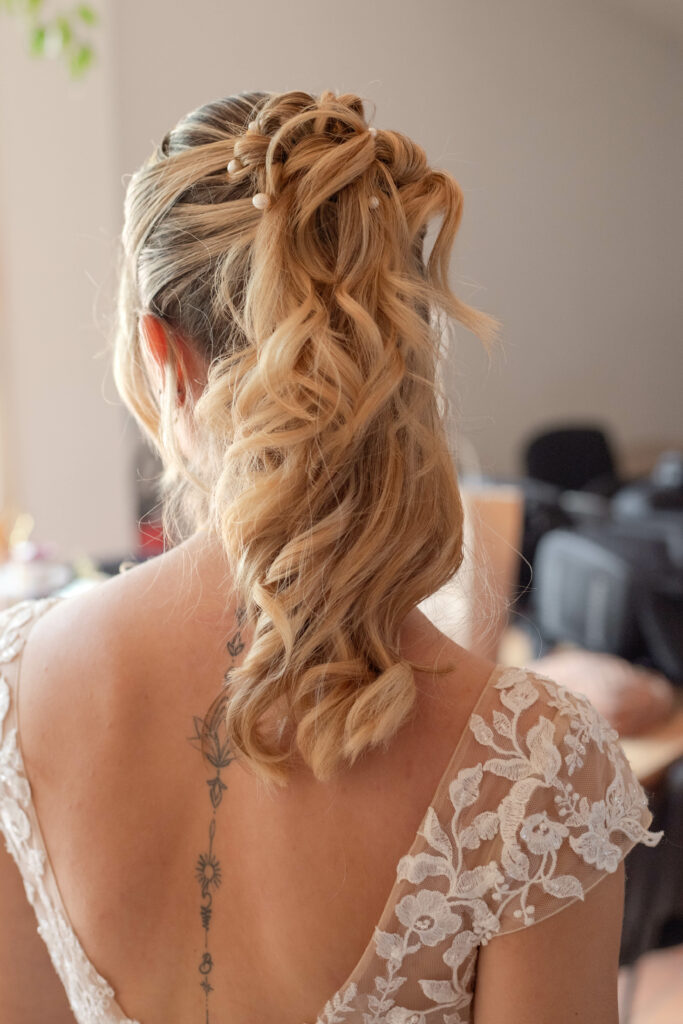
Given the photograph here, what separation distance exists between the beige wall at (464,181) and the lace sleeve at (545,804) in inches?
70.7

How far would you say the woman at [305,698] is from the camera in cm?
66

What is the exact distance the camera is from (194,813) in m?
0.73

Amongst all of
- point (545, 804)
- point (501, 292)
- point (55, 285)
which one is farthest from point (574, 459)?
point (545, 804)

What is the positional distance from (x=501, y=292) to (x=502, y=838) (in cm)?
544

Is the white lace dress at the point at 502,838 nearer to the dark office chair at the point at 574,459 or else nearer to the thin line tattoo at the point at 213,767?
the thin line tattoo at the point at 213,767

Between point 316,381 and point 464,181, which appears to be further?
point 464,181

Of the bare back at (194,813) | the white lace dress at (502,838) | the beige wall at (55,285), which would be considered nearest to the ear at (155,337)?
the bare back at (194,813)

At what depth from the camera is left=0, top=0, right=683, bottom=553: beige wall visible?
338 centimetres

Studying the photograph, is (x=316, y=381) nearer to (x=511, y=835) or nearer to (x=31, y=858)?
(x=511, y=835)

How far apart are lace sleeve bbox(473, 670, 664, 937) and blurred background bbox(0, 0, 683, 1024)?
130mm

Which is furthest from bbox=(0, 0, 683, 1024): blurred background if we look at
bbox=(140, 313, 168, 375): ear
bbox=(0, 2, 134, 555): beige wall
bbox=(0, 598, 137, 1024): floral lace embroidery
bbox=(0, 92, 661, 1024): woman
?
bbox=(0, 598, 137, 1024): floral lace embroidery

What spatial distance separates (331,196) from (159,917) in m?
0.60

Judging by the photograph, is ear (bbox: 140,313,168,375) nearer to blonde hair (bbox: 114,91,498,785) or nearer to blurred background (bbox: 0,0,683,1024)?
blonde hair (bbox: 114,91,498,785)

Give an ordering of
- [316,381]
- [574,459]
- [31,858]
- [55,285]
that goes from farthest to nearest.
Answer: [574,459] < [55,285] < [31,858] < [316,381]
